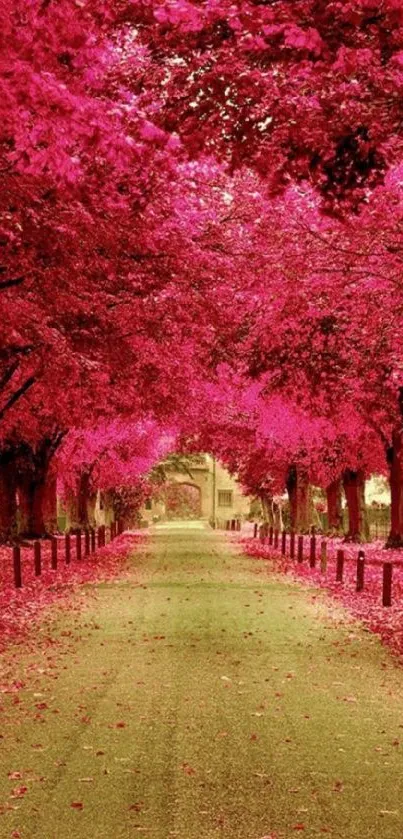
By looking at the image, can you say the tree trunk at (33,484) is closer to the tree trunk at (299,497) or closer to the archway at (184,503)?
the tree trunk at (299,497)

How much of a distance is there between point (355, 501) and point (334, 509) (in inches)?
363

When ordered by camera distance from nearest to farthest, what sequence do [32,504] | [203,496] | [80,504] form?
[32,504]
[80,504]
[203,496]

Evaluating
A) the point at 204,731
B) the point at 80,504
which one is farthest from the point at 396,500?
the point at 204,731

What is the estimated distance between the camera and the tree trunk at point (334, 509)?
5769 cm

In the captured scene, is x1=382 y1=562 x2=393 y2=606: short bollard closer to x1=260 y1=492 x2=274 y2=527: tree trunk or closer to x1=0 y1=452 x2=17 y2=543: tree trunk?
x1=0 y1=452 x2=17 y2=543: tree trunk

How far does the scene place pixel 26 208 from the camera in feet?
50.3

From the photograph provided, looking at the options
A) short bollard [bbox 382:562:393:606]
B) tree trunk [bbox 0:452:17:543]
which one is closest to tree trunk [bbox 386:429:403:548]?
tree trunk [bbox 0:452:17:543]

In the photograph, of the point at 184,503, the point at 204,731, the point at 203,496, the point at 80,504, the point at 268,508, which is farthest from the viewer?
the point at 184,503

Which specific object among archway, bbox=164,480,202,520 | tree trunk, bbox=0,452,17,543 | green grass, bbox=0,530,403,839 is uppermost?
tree trunk, bbox=0,452,17,543

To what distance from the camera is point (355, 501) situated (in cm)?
4931

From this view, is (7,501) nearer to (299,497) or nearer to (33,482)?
(33,482)

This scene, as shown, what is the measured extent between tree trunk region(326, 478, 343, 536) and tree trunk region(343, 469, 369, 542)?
7383mm

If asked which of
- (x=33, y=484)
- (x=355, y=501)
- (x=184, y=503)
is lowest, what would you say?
(x=184, y=503)

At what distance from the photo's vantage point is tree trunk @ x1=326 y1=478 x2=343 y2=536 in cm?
5769
